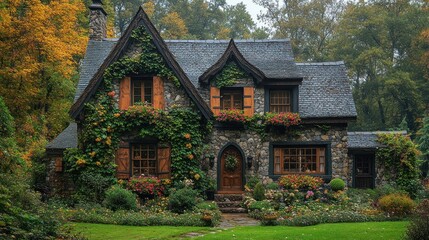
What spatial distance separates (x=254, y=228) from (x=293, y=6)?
109ft

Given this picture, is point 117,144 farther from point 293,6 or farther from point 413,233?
point 293,6

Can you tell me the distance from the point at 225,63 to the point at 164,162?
507 cm

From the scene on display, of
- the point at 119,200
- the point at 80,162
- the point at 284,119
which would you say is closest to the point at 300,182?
the point at 284,119

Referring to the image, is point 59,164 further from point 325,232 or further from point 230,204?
point 325,232

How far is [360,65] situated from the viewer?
1570 inches

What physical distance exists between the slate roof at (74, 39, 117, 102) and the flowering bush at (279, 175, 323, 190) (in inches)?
372

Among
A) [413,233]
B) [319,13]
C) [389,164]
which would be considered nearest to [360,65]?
[319,13]

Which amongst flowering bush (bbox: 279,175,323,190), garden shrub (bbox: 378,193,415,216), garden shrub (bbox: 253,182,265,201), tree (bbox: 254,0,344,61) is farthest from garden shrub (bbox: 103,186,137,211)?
tree (bbox: 254,0,344,61)

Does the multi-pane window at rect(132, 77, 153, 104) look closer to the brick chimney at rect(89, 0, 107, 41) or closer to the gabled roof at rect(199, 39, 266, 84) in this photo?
the gabled roof at rect(199, 39, 266, 84)

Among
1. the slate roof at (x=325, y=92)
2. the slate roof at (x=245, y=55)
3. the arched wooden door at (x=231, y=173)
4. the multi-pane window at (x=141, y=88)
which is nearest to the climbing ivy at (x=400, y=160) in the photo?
the slate roof at (x=325, y=92)

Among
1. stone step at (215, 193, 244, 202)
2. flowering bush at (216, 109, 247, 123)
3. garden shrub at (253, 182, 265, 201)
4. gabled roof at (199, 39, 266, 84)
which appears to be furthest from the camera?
gabled roof at (199, 39, 266, 84)

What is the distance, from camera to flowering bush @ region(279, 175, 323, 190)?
21.1m

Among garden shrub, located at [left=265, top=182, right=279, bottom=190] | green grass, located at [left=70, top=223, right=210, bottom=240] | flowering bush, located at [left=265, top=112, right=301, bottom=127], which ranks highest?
flowering bush, located at [left=265, top=112, right=301, bottom=127]

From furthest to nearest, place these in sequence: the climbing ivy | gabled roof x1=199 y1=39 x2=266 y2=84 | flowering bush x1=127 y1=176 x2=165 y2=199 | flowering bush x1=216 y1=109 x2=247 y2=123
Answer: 1. the climbing ivy
2. gabled roof x1=199 y1=39 x2=266 y2=84
3. flowering bush x1=216 y1=109 x2=247 y2=123
4. flowering bush x1=127 y1=176 x2=165 y2=199
